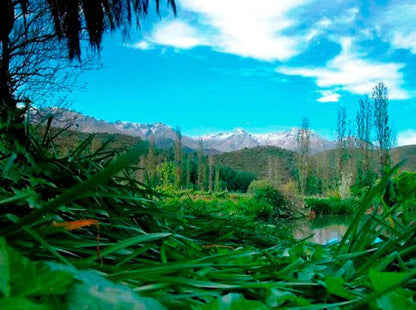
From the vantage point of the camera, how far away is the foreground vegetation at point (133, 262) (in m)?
0.18

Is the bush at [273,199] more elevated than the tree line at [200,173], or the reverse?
the tree line at [200,173]

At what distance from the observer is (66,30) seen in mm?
5273

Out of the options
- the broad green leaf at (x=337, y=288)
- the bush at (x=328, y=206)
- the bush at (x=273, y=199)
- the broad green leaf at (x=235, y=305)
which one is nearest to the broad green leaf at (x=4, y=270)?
the broad green leaf at (x=235, y=305)

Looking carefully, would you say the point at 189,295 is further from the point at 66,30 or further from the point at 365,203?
the point at 66,30

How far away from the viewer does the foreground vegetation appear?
184 mm

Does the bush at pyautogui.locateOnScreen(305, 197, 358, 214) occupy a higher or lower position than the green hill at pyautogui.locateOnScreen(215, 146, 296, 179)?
lower

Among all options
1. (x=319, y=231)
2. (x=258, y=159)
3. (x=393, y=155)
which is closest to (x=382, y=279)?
(x=319, y=231)

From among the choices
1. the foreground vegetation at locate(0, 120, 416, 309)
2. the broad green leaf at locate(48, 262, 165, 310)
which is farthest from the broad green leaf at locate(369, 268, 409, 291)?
the broad green leaf at locate(48, 262, 165, 310)

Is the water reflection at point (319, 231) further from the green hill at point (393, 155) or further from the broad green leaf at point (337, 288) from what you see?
the green hill at point (393, 155)

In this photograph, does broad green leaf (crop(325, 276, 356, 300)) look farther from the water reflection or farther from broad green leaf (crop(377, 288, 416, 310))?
the water reflection

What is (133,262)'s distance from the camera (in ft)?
1.20

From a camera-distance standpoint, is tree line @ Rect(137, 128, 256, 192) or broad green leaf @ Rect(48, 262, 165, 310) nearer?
broad green leaf @ Rect(48, 262, 165, 310)

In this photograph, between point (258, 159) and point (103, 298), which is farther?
point (258, 159)

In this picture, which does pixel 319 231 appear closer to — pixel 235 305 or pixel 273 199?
pixel 273 199
